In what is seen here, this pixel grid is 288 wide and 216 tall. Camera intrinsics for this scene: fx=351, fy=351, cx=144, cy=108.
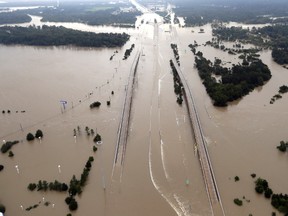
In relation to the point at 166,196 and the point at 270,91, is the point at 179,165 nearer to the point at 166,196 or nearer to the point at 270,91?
the point at 166,196

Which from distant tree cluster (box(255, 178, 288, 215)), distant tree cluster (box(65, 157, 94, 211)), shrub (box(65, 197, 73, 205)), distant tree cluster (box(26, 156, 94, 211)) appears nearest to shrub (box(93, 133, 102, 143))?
distant tree cluster (box(65, 157, 94, 211))

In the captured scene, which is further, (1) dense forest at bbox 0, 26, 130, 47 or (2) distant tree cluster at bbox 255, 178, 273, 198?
(1) dense forest at bbox 0, 26, 130, 47

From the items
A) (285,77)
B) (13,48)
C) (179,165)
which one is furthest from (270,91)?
(13,48)

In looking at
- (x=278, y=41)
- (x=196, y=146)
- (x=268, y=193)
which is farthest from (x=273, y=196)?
(x=278, y=41)

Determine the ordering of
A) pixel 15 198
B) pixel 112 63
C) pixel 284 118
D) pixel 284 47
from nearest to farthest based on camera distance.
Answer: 1. pixel 15 198
2. pixel 284 118
3. pixel 112 63
4. pixel 284 47

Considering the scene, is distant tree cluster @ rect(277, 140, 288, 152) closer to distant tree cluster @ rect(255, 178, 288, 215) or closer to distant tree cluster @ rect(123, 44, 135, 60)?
distant tree cluster @ rect(255, 178, 288, 215)

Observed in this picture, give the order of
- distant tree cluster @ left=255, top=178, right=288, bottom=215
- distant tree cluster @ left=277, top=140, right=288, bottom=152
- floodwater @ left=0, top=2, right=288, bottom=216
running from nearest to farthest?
distant tree cluster @ left=255, top=178, right=288, bottom=215
floodwater @ left=0, top=2, right=288, bottom=216
distant tree cluster @ left=277, top=140, right=288, bottom=152

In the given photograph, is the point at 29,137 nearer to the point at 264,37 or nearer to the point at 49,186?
the point at 49,186

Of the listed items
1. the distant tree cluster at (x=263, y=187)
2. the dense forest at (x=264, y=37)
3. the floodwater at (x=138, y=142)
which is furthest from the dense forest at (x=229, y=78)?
the distant tree cluster at (x=263, y=187)
